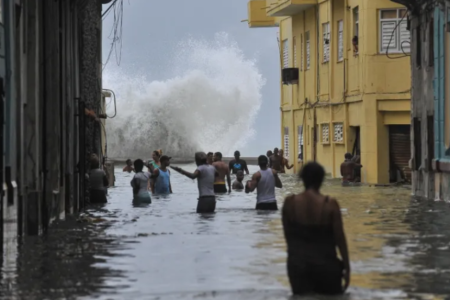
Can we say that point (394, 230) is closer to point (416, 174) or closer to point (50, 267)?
point (50, 267)

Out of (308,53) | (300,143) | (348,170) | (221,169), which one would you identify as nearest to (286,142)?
(300,143)

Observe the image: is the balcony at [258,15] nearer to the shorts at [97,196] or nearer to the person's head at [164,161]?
the person's head at [164,161]

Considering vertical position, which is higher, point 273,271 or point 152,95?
point 152,95

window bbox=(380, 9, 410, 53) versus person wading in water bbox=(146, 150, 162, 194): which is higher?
window bbox=(380, 9, 410, 53)

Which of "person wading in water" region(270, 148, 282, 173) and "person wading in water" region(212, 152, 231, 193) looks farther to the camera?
"person wading in water" region(270, 148, 282, 173)

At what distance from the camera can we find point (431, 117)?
3306 cm

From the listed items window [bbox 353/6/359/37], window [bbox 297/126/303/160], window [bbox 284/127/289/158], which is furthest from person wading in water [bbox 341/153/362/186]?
window [bbox 284/127/289/158]

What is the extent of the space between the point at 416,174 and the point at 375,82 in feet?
29.7

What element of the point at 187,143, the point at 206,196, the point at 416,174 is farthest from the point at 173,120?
the point at 206,196

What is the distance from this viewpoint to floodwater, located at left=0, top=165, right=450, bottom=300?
12555 millimetres

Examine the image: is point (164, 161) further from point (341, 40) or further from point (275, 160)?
point (341, 40)

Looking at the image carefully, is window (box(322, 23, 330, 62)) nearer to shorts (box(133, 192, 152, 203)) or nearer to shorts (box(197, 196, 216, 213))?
shorts (box(133, 192, 152, 203))

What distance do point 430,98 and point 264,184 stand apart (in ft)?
33.7

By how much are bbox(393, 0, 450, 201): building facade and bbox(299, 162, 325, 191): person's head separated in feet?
63.2
